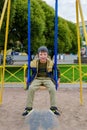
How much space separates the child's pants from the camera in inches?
319

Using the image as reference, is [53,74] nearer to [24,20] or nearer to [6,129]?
[6,129]

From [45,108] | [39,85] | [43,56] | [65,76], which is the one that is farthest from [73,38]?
[43,56]

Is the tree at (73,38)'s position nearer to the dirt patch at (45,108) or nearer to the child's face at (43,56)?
the dirt patch at (45,108)

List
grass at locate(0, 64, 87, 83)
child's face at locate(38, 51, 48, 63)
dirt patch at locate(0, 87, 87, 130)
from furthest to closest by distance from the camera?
grass at locate(0, 64, 87, 83), child's face at locate(38, 51, 48, 63), dirt patch at locate(0, 87, 87, 130)

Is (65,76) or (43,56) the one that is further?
(65,76)

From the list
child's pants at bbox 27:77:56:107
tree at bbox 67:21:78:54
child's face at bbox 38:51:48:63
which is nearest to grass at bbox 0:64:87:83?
child's pants at bbox 27:77:56:107

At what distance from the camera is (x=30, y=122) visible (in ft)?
15.7

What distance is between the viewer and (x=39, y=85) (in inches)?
322

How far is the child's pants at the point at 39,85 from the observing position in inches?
319

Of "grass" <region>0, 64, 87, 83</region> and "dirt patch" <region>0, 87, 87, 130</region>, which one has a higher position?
"grass" <region>0, 64, 87, 83</region>

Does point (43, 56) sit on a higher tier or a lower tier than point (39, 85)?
higher

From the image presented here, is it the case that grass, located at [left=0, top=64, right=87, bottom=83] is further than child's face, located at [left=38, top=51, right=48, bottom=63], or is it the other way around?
grass, located at [left=0, top=64, right=87, bottom=83]

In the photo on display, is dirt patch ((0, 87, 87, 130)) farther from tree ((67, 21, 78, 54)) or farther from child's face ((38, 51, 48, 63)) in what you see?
tree ((67, 21, 78, 54))

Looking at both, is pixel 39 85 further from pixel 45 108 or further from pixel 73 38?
pixel 73 38
